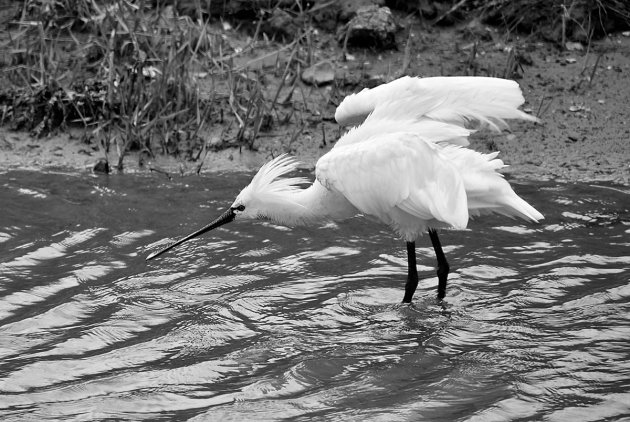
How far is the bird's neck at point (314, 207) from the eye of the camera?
6.72 meters

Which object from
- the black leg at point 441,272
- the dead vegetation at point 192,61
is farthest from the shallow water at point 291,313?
the dead vegetation at point 192,61

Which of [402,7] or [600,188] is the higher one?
[402,7]

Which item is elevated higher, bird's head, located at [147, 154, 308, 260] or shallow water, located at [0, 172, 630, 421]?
bird's head, located at [147, 154, 308, 260]

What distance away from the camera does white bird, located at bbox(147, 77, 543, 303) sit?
6172 mm

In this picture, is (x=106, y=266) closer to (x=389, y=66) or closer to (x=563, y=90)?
(x=389, y=66)

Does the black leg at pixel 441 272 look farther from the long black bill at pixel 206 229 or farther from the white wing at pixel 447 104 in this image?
the long black bill at pixel 206 229

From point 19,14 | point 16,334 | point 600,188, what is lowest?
point 16,334

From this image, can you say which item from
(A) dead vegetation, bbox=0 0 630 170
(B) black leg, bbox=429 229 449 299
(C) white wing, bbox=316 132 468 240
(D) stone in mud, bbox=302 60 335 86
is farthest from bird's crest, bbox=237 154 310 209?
(D) stone in mud, bbox=302 60 335 86

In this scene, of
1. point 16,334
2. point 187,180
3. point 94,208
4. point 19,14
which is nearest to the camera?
point 16,334

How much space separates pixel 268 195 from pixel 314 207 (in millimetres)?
301

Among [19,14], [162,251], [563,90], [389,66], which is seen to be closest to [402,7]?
[389,66]

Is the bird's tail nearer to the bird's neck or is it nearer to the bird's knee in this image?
the bird's knee

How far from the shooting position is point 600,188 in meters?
8.33

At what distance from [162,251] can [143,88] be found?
2.59m
